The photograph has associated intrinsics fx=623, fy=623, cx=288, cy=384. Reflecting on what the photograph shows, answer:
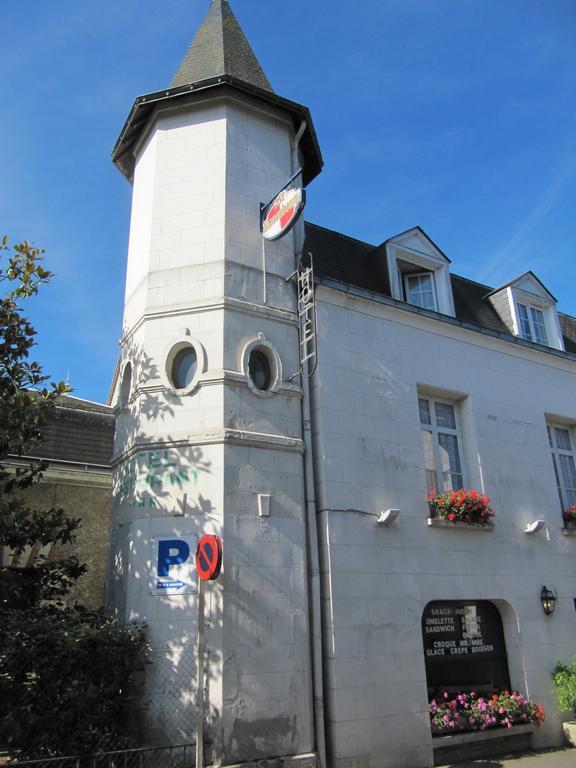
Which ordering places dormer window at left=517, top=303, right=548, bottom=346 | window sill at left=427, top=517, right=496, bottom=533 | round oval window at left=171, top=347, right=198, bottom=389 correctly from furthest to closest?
dormer window at left=517, top=303, right=548, bottom=346, window sill at left=427, top=517, right=496, bottom=533, round oval window at left=171, top=347, right=198, bottom=389

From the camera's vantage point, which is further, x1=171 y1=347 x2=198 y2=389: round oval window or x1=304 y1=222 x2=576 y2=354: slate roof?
x1=304 y1=222 x2=576 y2=354: slate roof

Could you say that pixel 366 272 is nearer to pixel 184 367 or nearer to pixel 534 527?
pixel 184 367

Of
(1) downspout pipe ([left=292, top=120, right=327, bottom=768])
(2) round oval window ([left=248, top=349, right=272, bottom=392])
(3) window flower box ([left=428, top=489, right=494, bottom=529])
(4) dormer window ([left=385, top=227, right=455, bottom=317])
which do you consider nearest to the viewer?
(1) downspout pipe ([left=292, top=120, right=327, bottom=768])

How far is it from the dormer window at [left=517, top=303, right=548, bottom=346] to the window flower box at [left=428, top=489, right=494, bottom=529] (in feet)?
16.9

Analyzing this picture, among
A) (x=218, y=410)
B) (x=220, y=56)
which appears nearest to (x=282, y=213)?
(x=218, y=410)

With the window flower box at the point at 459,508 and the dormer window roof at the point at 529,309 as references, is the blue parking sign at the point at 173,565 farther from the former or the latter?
the dormer window roof at the point at 529,309

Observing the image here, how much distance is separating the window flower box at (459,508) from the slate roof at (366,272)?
Result: 3781 mm

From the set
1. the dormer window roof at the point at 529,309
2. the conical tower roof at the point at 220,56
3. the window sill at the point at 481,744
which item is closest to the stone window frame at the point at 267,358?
the conical tower roof at the point at 220,56

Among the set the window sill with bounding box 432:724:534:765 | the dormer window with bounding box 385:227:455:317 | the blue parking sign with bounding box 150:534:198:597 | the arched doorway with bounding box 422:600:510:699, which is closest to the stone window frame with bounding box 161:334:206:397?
the blue parking sign with bounding box 150:534:198:597

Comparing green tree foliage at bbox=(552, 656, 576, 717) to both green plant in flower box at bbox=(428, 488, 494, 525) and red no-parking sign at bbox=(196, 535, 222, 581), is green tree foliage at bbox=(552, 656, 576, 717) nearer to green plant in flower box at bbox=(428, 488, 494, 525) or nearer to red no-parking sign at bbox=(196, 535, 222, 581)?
green plant in flower box at bbox=(428, 488, 494, 525)

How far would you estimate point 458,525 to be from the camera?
10531mm

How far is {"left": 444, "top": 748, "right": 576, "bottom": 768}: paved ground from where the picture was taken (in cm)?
920

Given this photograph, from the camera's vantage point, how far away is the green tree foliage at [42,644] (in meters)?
6.90

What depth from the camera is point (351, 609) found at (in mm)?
8992
